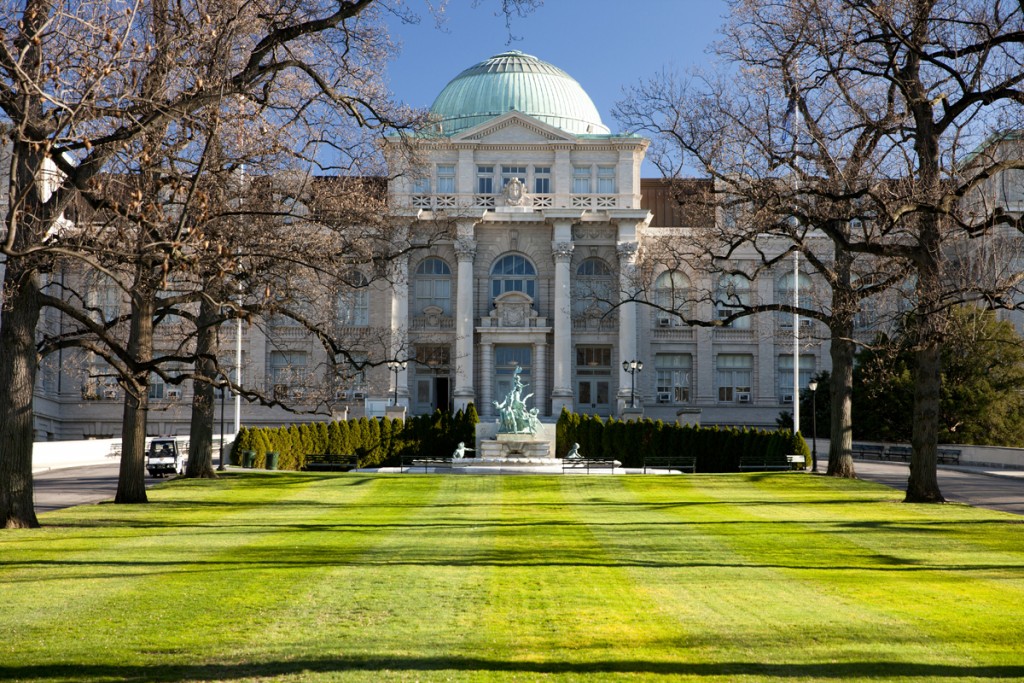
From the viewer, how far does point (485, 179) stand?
73188 millimetres

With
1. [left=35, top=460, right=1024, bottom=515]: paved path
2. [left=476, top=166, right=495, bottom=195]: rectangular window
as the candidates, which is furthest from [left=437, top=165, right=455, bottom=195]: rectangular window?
[left=35, top=460, right=1024, bottom=515]: paved path

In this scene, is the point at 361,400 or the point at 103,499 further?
the point at 361,400

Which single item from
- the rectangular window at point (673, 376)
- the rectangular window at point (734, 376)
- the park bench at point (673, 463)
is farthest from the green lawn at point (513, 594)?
the rectangular window at point (734, 376)

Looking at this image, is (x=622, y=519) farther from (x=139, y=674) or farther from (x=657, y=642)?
(x=139, y=674)

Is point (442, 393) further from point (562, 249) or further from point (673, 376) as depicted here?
point (673, 376)

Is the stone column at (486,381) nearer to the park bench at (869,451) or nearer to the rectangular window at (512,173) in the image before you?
the rectangular window at (512,173)

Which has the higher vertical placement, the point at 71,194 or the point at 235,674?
the point at 71,194

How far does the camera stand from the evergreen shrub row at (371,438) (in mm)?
50125

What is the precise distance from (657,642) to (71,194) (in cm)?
1299

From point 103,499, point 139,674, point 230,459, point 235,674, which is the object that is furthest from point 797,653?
point 230,459

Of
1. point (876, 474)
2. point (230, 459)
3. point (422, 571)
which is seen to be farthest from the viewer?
point (230, 459)

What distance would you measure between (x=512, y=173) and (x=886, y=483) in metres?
43.1

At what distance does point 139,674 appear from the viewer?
9.41m

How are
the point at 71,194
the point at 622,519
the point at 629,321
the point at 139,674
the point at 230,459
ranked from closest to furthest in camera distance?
1. the point at 139,674
2. the point at 71,194
3. the point at 622,519
4. the point at 230,459
5. the point at 629,321
